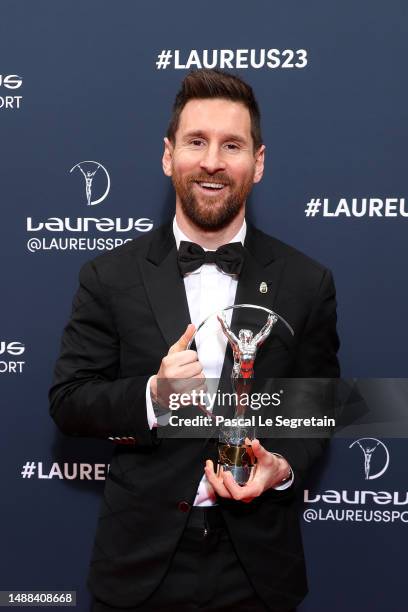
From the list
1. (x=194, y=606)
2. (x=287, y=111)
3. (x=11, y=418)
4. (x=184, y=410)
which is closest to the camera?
(x=184, y=410)

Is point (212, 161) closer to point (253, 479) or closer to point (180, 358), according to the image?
point (180, 358)

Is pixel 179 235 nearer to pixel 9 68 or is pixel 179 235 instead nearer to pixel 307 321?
pixel 307 321

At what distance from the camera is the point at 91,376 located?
1502 mm

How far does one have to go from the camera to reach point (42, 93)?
187 cm

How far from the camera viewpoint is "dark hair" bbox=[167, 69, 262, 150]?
148 centimetres

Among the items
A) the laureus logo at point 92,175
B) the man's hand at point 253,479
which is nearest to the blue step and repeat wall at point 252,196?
the laureus logo at point 92,175

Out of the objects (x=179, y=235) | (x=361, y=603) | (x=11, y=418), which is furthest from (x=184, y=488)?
(x=361, y=603)

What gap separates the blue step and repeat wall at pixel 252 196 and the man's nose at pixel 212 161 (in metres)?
0.45

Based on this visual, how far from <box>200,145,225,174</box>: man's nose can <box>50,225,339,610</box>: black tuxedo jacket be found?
212 mm

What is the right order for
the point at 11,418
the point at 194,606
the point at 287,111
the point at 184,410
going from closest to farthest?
the point at 184,410 → the point at 194,606 → the point at 287,111 → the point at 11,418

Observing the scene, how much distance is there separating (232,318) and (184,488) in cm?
40

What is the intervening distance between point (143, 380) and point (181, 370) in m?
0.17

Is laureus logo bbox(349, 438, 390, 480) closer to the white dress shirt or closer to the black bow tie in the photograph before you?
the white dress shirt

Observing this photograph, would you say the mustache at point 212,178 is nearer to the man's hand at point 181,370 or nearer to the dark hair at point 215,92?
the dark hair at point 215,92
